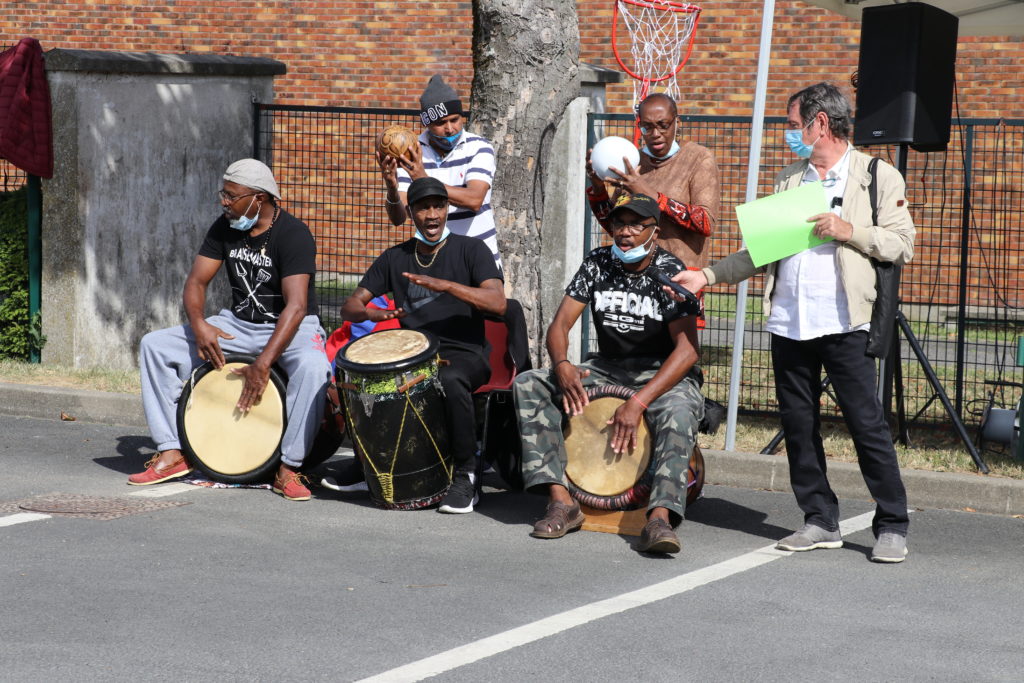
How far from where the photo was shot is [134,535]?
20.0 feet

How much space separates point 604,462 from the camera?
6332 millimetres

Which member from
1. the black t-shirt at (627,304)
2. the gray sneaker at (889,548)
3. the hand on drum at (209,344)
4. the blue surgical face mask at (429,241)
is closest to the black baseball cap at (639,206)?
the black t-shirt at (627,304)

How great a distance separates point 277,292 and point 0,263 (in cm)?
412

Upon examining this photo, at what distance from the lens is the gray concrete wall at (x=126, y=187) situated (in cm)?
1017

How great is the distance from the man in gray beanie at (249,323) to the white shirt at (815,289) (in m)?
2.42

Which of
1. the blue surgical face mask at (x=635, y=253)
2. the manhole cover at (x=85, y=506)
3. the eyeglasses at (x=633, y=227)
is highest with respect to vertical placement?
the eyeglasses at (x=633, y=227)

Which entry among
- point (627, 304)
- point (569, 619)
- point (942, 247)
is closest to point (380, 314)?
point (627, 304)

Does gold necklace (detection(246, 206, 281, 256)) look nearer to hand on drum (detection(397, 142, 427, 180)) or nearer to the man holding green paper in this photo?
hand on drum (detection(397, 142, 427, 180))

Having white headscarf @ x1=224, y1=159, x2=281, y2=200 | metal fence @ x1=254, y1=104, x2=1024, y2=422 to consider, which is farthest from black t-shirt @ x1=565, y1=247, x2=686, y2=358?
metal fence @ x1=254, y1=104, x2=1024, y2=422

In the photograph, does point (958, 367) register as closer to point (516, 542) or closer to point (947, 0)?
point (947, 0)

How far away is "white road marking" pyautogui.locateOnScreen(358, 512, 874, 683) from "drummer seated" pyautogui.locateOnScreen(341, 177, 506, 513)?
1.44 metres

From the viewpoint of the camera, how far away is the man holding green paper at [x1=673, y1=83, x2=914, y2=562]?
588cm

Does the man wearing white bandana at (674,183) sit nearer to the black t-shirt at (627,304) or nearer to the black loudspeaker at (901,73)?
the black t-shirt at (627,304)

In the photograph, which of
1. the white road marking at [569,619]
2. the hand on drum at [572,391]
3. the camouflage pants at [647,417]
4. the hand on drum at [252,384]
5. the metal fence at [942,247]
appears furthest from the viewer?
the metal fence at [942,247]
